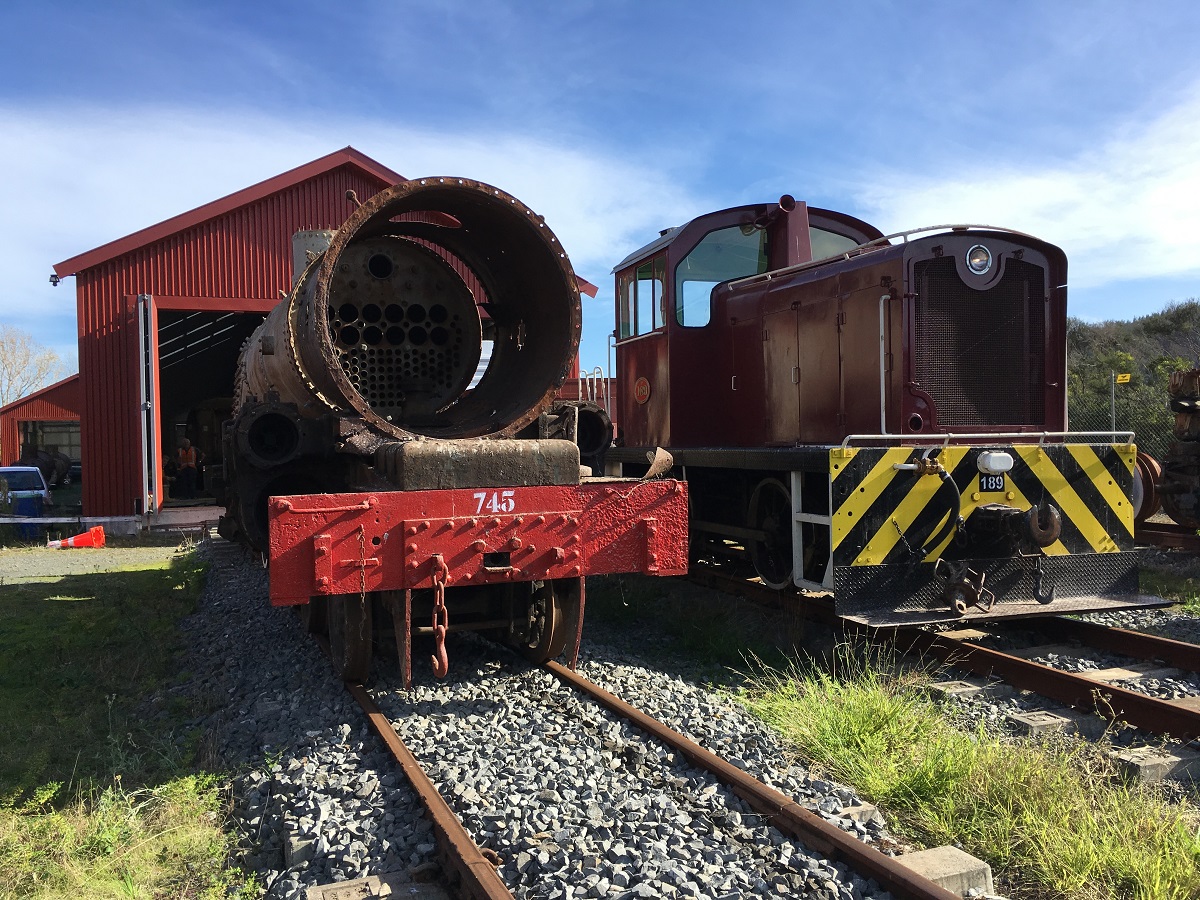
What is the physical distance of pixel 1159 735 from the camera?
4164 mm

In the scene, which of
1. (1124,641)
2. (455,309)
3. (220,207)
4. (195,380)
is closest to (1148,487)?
(1124,641)

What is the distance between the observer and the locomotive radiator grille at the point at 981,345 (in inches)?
233

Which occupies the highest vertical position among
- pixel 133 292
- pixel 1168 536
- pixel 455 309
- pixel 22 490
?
pixel 133 292

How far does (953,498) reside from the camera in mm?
5496

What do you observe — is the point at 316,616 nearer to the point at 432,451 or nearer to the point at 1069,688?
the point at 432,451

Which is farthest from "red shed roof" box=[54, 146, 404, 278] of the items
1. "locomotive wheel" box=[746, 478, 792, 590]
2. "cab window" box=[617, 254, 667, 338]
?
"locomotive wheel" box=[746, 478, 792, 590]

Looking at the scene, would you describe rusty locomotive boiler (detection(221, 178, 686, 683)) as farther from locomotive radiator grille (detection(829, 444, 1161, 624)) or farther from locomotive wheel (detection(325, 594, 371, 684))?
locomotive radiator grille (detection(829, 444, 1161, 624))

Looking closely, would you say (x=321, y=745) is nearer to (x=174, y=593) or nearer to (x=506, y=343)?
(x=506, y=343)

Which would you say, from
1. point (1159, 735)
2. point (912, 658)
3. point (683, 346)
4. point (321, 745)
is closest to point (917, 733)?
point (1159, 735)

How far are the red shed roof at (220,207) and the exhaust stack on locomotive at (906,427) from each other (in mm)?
9499

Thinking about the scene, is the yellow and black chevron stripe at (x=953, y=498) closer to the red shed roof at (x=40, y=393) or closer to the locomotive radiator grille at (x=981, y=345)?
the locomotive radiator grille at (x=981, y=345)

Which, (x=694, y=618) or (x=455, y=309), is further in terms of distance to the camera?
(x=694, y=618)

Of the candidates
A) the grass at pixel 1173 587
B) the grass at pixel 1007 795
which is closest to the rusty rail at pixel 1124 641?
the grass at pixel 1173 587

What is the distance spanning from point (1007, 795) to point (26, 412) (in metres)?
34.2
